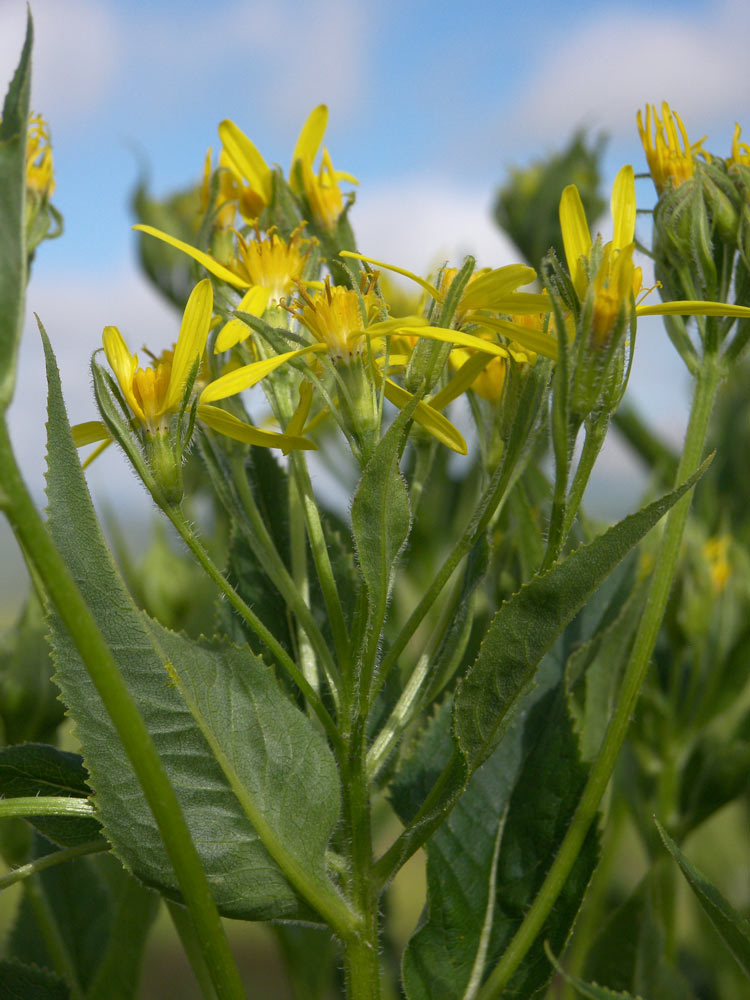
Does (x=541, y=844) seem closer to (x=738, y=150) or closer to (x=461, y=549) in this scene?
(x=461, y=549)

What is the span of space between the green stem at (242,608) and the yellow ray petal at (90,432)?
6cm

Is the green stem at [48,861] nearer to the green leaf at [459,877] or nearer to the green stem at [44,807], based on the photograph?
the green stem at [44,807]

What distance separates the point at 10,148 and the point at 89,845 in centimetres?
28

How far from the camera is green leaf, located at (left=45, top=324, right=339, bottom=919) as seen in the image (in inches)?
13.7

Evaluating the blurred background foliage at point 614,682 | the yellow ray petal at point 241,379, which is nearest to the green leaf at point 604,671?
the blurred background foliage at point 614,682

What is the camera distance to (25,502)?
0.91 ft

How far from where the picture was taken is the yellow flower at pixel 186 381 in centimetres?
39

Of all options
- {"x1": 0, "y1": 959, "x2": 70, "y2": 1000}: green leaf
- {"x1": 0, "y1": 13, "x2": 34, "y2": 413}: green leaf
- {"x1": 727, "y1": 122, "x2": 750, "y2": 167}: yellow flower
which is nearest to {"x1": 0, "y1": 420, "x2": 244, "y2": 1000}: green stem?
{"x1": 0, "y1": 13, "x2": 34, "y2": 413}: green leaf

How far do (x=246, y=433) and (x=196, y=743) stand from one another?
0.12 metres

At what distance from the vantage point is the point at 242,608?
38cm

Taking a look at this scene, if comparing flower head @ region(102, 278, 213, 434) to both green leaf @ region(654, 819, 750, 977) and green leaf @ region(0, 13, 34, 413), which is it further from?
green leaf @ region(654, 819, 750, 977)

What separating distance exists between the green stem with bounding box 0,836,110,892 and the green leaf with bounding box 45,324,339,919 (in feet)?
0.15

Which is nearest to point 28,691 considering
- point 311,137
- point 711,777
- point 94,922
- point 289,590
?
point 94,922

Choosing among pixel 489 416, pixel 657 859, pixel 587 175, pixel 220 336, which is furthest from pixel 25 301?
pixel 587 175
